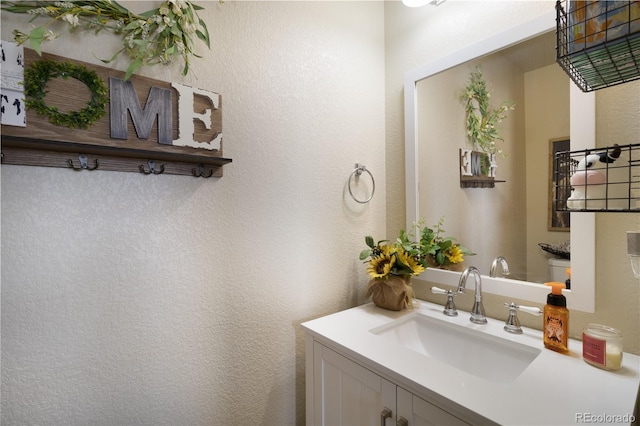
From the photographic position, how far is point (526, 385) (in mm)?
713

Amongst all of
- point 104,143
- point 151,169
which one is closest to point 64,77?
point 104,143

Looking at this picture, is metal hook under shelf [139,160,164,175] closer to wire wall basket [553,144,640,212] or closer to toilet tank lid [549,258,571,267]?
wire wall basket [553,144,640,212]

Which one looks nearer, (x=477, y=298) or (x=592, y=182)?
(x=592, y=182)

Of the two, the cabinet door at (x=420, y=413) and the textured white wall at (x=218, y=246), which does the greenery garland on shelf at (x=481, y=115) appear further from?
the cabinet door at (x=420, y=413)

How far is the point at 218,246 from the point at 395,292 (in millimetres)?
718

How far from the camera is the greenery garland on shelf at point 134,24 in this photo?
2.33 feet

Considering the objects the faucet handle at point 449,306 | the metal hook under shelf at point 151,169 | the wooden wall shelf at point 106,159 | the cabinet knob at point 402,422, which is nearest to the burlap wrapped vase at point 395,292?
the faucet handle at point 449,306

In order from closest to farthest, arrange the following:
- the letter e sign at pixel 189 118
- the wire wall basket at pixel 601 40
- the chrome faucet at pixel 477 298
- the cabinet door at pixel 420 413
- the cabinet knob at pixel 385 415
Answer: the wire wall basket at pixel 601 40, the cabinet door at pixel 420 413, the cabinet knob at pixel 385 415, the letter e sign at pixel 189 118, the chrome faucet at pixel 477 298

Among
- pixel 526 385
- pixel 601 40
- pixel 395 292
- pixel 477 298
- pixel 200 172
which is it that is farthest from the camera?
pixel 395 292

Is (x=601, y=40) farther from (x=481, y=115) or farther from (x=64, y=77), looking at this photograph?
(x=64, y=77)

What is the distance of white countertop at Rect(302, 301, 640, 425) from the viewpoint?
2.00ft

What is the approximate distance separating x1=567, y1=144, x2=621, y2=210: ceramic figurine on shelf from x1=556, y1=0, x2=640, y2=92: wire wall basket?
18cm

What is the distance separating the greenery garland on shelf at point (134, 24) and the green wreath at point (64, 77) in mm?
46

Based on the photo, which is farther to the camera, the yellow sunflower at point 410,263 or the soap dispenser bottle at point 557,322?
the yellow sunflower at point 410,263
